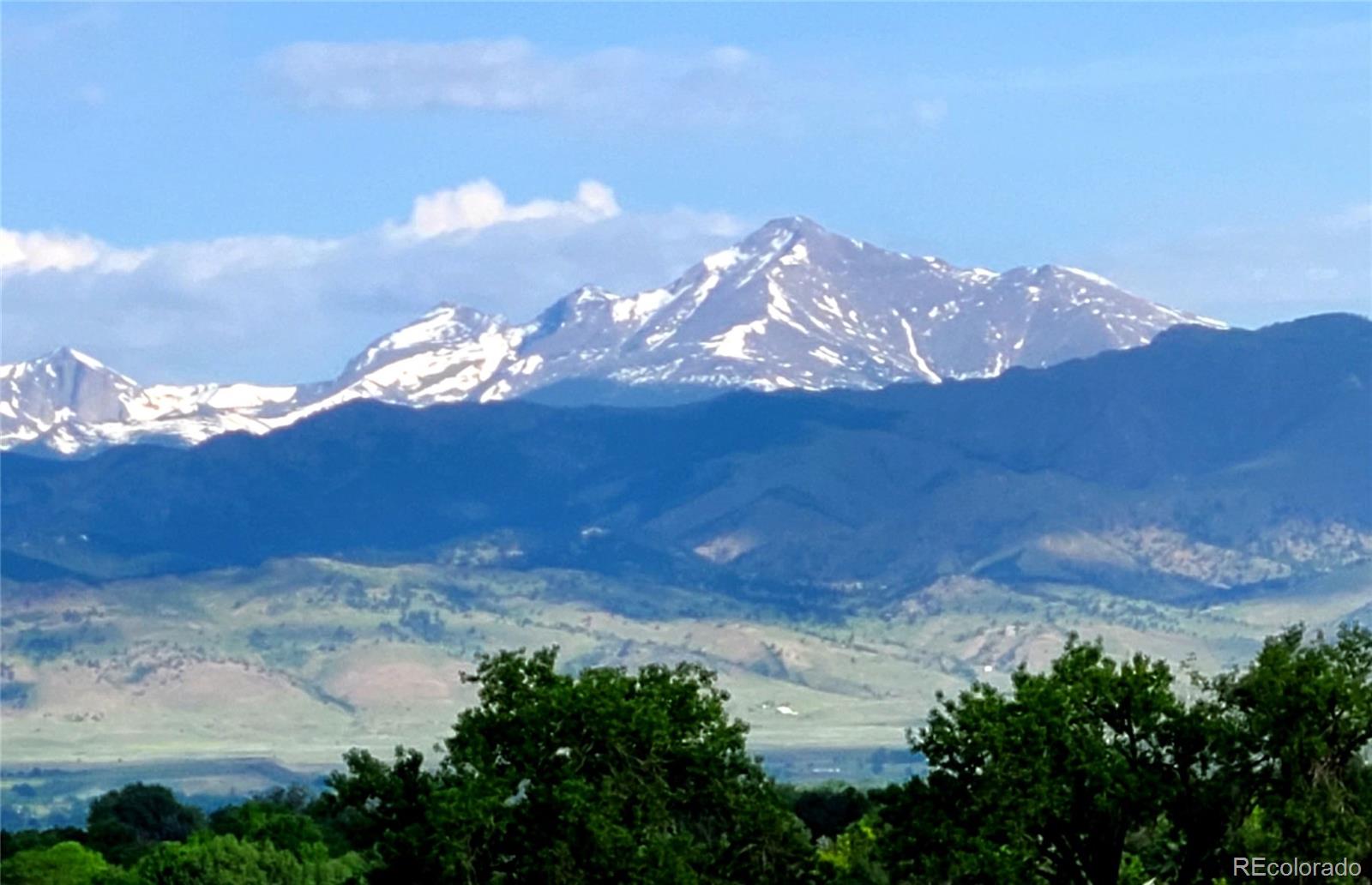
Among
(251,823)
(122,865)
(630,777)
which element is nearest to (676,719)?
(630,777)

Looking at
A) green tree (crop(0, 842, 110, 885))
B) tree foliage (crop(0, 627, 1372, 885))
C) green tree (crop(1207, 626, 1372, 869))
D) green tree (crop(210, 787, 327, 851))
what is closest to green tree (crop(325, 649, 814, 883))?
tree foliage (crop(0, 627, 1372, 885))

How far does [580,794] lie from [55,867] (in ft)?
309

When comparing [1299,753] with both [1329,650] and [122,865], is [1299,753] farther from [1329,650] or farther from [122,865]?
[122,865]

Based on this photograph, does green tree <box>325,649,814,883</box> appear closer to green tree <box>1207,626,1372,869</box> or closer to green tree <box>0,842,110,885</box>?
green tree <box>1207,626,1372,869</box>

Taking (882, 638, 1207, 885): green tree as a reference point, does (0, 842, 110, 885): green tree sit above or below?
below

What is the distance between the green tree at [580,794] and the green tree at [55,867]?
7352 cm

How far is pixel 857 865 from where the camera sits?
8794 cm

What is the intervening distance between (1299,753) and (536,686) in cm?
2240

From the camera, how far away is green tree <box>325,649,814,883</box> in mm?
79312

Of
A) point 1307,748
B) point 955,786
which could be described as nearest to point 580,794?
point 955,786

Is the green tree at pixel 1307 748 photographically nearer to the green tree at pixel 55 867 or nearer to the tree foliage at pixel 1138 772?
the tree foliage at pixel 1138 772

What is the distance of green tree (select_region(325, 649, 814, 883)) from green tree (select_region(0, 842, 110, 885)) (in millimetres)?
73521

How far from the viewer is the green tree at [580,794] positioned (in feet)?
260

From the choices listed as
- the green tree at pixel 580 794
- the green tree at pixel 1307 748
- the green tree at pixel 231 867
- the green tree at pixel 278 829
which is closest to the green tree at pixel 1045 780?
the green tree at pixel 1307 748
